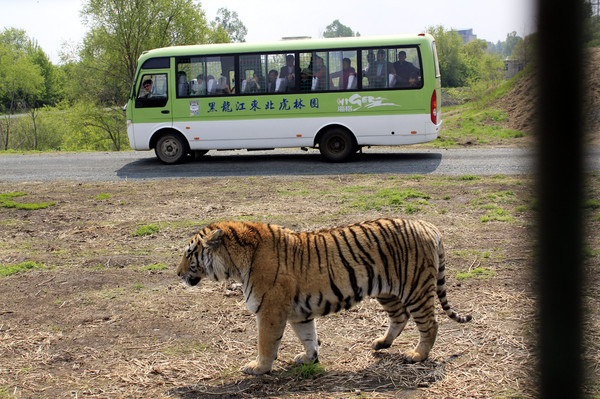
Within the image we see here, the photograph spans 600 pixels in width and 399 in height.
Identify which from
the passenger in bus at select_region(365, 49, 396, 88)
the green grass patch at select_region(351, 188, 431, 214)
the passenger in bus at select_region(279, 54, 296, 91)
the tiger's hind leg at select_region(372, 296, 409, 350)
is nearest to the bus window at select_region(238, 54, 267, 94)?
the passenger in bus at select_region(279, 54, 296, 91)

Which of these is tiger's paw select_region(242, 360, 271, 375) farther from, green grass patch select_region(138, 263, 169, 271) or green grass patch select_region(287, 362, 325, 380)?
green grass patch select_region(138, 263, 169, 271)

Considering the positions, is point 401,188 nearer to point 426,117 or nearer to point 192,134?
point 426,117

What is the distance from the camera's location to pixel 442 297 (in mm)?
4527

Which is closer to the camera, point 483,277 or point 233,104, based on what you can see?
point 483,277

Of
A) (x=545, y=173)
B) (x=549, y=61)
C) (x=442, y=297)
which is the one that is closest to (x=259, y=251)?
(x=442, y=297)

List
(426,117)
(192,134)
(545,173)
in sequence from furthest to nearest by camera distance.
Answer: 1. (192,134)
2. (426,117)
3. (545,173)

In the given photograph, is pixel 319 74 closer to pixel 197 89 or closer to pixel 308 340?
pixel 197 89

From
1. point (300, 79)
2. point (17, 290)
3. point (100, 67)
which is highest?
point (100, 67)

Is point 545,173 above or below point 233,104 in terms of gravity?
below

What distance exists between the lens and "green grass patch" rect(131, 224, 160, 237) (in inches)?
321

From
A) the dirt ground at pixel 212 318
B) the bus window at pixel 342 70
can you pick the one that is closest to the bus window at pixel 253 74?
the bus window at pixel 342 70

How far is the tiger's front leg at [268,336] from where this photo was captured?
4.16 m

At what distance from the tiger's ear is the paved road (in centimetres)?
875

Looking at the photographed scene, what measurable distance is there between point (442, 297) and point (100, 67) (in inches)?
1353
